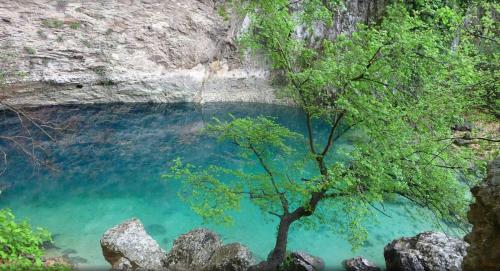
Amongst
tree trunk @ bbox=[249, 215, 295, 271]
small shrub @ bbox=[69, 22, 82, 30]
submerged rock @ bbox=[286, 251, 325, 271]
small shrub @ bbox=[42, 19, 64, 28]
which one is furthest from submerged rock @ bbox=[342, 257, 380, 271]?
small shrub @ bbox=[42, 19, 64, 28]

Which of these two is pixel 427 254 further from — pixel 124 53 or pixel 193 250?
pixel 124 53

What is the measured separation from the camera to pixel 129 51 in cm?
2375

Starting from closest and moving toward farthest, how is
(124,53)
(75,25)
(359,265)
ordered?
(359,265), (75,25), (124,53)

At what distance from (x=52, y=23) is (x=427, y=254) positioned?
21.4m

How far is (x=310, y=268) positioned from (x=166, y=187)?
6880mm

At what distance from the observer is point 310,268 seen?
380 inches

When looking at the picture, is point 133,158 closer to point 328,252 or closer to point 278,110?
point 328,252

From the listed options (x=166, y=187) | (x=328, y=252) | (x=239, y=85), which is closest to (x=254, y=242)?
(x=328, y=252)

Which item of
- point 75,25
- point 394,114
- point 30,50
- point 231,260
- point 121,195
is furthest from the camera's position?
point 75,25

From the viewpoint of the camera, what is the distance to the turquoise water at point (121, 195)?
11328 mm

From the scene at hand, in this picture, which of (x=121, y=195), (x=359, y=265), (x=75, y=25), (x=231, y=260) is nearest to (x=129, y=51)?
(x=75, y=25)

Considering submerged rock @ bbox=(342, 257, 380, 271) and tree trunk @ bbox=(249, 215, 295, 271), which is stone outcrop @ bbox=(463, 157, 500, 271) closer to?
tree trunk @ bbox=(249, 215, 295, 271)

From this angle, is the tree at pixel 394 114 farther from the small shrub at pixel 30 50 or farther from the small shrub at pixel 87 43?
the small shrub at pixel 30 50

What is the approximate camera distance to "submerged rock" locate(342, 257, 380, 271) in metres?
10.2
